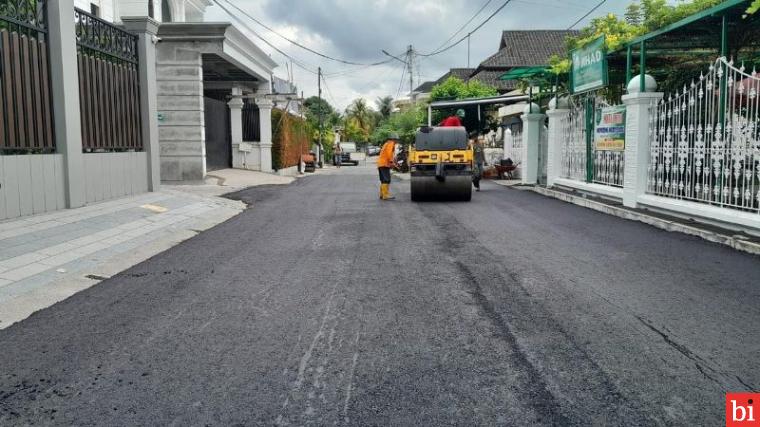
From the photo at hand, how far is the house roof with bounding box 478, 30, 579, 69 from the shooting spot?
4509 cm

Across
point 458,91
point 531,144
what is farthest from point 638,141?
point 458,91

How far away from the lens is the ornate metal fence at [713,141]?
9.18m

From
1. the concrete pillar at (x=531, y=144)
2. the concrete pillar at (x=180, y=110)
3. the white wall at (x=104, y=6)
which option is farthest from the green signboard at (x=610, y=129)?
the white wall at (x=104, y=6)

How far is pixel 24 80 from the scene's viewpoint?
10211 millimetres

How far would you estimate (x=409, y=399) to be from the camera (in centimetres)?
346

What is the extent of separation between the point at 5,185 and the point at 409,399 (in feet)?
28.2

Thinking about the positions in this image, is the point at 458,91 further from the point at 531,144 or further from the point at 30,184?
the point at 30,184

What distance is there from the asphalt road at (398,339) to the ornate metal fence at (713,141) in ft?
5.56

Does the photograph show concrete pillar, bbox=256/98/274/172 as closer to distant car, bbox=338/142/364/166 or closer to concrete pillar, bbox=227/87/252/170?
concrete pillar, bbox=227/87/252/170

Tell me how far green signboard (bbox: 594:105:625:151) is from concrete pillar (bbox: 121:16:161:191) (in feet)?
34.5

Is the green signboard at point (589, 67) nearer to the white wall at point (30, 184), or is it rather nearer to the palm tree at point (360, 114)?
the white wall at point (30, 184)

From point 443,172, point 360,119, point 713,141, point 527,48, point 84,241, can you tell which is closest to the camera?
point 84,241

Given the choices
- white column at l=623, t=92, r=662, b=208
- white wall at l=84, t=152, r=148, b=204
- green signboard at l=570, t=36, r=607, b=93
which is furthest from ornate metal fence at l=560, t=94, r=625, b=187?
white wall at l=84, t=152, r=148, b=204

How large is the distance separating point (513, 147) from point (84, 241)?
20.5 m
